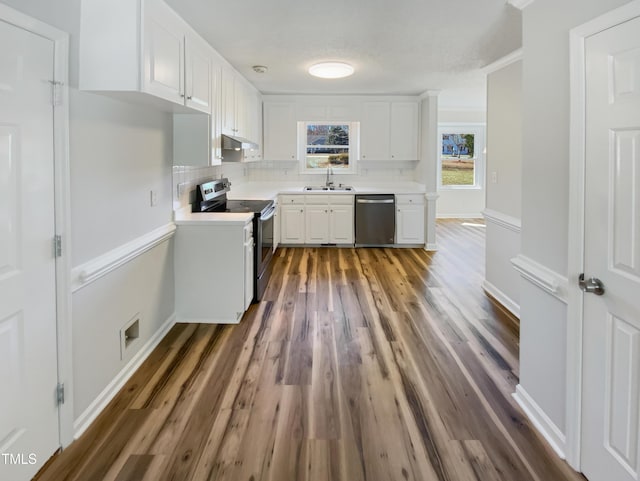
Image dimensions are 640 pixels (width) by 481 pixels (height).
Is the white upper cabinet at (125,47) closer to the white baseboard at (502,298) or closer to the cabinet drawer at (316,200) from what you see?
the white baseboard at (502,298)

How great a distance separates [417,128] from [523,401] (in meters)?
5.25

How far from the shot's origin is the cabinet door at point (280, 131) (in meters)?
6.95

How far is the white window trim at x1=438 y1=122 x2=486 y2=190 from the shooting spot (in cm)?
974

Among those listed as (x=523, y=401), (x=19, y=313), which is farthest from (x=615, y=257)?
(x=19, y=313)

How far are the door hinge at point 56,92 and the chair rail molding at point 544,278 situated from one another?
2.35m

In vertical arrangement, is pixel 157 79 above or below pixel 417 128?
below

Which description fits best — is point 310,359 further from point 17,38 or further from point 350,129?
point 350,129

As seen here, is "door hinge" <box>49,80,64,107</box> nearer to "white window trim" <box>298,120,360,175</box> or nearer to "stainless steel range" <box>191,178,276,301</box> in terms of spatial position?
"stainless steel range" <box>191,178,276,301</box>

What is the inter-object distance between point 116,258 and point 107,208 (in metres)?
0.29

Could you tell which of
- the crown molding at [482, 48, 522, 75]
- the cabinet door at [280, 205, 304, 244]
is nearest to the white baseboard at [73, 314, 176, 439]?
the cabinet door at [280, 205, 304, 244]

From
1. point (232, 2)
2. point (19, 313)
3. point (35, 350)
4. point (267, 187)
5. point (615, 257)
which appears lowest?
point (35, 350)

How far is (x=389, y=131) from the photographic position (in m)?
7.00

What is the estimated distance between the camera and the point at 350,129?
7.64 meters

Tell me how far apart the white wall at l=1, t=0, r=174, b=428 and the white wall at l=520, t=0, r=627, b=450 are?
2219mm
